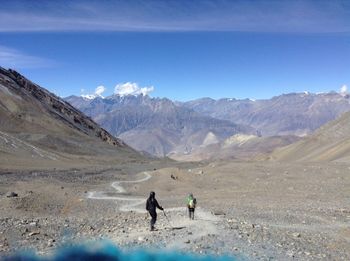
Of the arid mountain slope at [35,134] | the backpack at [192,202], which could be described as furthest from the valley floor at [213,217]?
the arid mountain slope at [35,134]

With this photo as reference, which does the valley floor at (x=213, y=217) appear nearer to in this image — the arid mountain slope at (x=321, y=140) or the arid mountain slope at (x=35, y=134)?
the arid mountain slope at (x=35, y=134)

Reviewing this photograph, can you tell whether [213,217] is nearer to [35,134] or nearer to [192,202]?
[192,202]

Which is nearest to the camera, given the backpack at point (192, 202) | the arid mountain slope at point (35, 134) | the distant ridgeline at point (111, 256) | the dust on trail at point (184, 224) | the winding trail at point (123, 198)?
the distant ridgeline at point (111, 256)

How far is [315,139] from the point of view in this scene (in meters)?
157

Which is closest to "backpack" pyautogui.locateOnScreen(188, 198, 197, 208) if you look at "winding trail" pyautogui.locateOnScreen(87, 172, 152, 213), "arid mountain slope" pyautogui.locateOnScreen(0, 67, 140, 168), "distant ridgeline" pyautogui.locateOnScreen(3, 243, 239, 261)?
"distant ridgeline" pyautogui.locateOnScreen(3, 243, 239, 261)

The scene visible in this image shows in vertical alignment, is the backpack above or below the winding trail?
above

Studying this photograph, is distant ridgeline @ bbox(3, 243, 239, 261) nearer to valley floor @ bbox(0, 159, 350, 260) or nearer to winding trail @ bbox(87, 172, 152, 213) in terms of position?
valley floor @ bbox(0, 159, 350, 260)

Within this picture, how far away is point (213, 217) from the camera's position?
3388 centimetres

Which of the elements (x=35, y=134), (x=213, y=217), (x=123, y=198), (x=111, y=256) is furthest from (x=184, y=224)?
(x=35, y=134)

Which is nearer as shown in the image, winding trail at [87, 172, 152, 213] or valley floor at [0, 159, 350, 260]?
valley floor at [0, 159, 350, 260]

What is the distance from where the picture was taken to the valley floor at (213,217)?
24906mm

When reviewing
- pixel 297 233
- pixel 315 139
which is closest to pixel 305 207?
pixel 297 233

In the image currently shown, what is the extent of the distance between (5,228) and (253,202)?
21.1 m

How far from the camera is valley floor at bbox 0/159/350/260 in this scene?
81.7 ft
